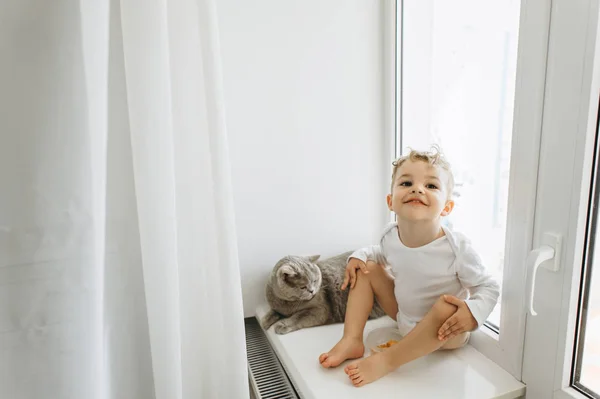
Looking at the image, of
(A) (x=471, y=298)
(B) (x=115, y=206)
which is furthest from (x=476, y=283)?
(B) (x=115, y=206)

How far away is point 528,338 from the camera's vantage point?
2.37 ft

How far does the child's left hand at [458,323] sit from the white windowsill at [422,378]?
0.33 ft

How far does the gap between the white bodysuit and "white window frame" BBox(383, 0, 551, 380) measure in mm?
50

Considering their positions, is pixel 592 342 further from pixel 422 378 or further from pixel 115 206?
pixel 115 206

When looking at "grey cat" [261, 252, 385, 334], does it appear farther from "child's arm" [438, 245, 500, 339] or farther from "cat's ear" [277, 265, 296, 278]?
"child's arm" [438, 245, 500, 339]

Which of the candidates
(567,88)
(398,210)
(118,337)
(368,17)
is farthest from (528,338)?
(368,17)

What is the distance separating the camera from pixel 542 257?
65 cm

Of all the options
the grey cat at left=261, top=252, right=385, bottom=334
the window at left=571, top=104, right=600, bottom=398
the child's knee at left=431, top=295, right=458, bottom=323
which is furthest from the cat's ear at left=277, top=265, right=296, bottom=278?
the window at left=571, top=104, right=600, bottom=398

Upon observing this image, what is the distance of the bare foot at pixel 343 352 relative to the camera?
0.79 m

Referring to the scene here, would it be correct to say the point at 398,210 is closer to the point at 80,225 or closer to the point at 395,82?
the point at 395,82

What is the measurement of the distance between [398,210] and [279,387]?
51cm

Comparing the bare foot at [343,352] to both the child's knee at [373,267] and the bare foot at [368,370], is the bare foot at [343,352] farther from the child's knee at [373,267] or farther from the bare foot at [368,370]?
the child's knee at [373,267]

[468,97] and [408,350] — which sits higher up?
[468,97]

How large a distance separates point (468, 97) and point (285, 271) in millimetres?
711
